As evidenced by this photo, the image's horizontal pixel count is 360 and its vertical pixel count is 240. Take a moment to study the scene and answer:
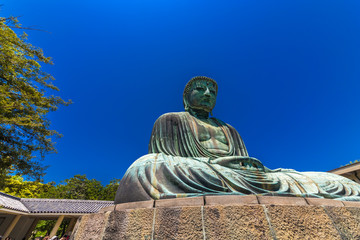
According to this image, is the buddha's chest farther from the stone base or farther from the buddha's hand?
the stone base

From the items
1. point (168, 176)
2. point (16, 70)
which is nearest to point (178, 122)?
point (168, 176)

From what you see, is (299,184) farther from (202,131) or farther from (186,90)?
(186,90)

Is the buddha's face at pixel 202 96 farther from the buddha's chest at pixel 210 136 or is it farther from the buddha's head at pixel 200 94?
the buddha's chest at pixel 210 136

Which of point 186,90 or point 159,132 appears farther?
point 186,90

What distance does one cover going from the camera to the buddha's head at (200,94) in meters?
5.29

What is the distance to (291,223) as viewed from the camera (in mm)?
1771

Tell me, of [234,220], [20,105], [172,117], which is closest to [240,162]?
[234,220]

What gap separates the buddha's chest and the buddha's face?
0.70 meters

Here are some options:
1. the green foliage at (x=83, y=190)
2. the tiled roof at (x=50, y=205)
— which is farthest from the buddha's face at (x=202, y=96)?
the green foliage at (x=83, y=190)

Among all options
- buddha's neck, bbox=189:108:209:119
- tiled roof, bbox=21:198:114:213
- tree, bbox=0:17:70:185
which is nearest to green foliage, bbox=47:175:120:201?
tiled roof, bbox=21:198:114:213

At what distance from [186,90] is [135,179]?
384cm

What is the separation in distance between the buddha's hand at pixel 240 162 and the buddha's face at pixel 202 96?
246 centimetres

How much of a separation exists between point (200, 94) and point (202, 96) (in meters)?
0.09

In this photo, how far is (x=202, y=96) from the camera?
207 inches
